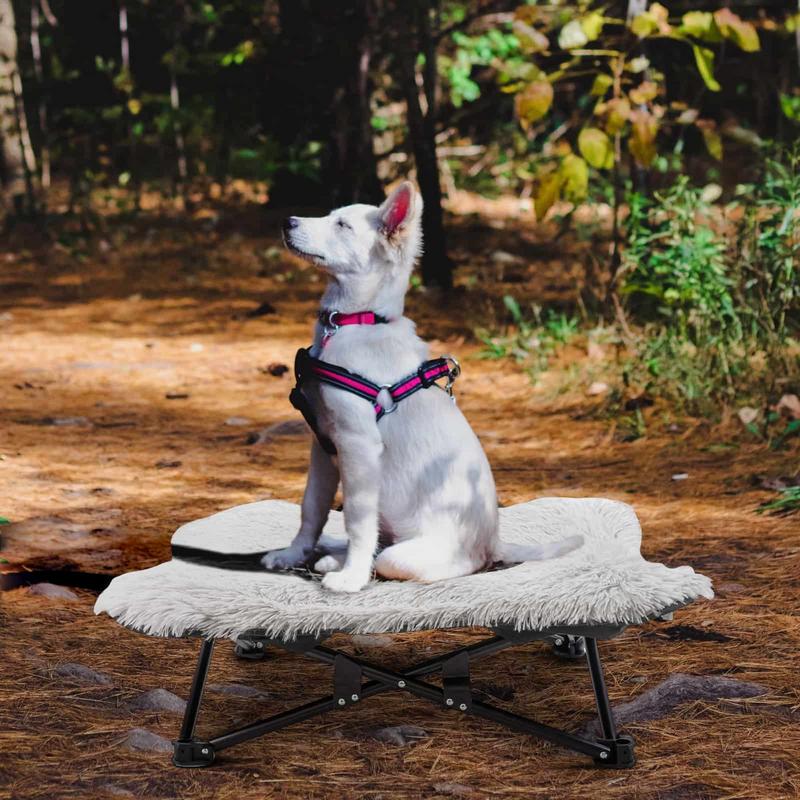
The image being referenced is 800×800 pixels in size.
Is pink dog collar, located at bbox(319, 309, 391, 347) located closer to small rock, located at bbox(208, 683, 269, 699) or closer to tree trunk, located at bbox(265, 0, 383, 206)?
small rock, located at bbox(208, 683, 269, 699)

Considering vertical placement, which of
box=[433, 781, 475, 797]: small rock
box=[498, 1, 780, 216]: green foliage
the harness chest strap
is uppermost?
box=[498, 1, 780, 216]: green foliage

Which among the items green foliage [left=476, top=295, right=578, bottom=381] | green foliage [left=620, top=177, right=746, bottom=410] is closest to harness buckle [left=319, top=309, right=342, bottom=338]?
green foliage [left=620, top=177, right=746, bottom=410]

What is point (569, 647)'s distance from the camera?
3168 mm

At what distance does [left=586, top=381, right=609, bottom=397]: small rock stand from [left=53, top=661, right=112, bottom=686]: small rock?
10.9 feet

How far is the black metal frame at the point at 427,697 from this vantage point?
2.49 metres

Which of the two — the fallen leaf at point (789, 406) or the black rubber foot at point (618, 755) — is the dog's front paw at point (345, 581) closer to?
the black rubber foot at point (618, 755)

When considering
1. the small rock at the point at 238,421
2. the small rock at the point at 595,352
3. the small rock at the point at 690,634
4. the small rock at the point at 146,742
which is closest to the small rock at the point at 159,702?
the small rock at the point at 146,742

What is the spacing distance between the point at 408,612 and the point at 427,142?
5.76 metres

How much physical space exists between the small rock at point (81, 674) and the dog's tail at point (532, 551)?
39.3 inches

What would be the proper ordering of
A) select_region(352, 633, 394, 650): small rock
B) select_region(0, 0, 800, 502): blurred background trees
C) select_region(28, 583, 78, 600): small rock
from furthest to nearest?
select_region(0, 0, 800, 502): blurred background trees → select_region(28, 583, 78, 600): small rock → select_region(352, 633, 394, 650): small rock

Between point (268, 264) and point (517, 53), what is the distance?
2638mm

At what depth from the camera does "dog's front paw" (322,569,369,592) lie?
257 cm

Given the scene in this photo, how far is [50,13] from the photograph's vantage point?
11844 mm

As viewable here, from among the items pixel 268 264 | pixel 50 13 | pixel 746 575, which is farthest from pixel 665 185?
pixel 50 13
